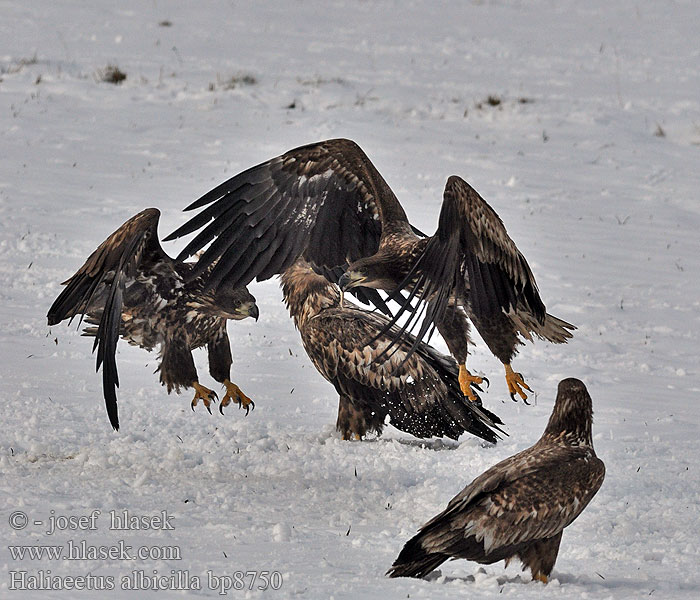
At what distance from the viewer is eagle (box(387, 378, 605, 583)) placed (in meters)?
5.08

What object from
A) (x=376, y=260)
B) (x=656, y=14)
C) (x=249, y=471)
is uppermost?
(x=656, y=14)

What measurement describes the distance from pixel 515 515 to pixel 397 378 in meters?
2.45

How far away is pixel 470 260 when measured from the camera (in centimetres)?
618

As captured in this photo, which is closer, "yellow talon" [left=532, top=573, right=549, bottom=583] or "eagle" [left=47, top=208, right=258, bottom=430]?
"yellow talon" [left=532, top=573, right=549, bottom=583]

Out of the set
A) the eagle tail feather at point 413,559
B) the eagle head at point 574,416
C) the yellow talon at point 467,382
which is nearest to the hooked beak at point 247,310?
the yellow talon at point 467,382

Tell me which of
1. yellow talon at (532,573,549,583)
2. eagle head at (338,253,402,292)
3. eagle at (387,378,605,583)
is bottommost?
yellow talon at (532,573,549,583)

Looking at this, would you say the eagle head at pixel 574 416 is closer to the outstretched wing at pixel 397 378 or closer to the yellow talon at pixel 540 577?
the yellow talon at pixel 540 577

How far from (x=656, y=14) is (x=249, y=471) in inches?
847

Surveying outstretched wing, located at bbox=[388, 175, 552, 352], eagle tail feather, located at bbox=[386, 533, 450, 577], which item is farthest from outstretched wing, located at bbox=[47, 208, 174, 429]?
eagle tail feather, located at bbox=[386, 533, 450, 577]

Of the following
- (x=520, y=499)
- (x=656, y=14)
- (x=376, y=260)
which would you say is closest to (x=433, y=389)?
(x=376, y=260)

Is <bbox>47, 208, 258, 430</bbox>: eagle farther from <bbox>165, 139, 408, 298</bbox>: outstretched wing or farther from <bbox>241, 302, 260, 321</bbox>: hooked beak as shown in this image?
<bbox>165, 139, 408, 298</bbox>: outstretched wing

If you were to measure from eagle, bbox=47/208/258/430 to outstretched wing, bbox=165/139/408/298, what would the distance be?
0.56 feet

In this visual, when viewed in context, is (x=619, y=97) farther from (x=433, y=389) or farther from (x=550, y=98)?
(x=433, y=389)

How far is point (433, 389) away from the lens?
752 centimetres
